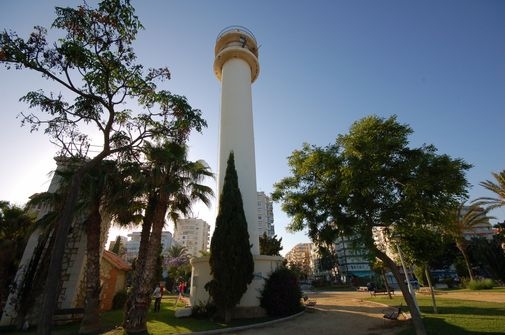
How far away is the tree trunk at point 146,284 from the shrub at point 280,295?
7006mm

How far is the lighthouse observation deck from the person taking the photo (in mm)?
24312

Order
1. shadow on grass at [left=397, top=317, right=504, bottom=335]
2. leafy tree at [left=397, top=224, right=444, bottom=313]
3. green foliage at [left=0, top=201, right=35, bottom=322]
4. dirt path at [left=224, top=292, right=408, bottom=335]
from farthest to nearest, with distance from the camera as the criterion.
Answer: green foliage at [left=0, top=201, right=35, bottom=322], leafy tree at [left=397, top=224, right=444, bottom=313], dirt path at [left=224, top=292, right=408, bottom=335], shadow on grass at [left=397, top=317, right=504, bottom=335]

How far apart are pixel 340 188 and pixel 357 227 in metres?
1.88

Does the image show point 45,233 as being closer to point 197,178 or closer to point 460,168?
point 197,178

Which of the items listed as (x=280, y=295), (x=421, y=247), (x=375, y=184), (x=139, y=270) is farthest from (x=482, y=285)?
(x=139, y=270)

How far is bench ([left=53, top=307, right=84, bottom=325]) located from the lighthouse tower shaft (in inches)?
417

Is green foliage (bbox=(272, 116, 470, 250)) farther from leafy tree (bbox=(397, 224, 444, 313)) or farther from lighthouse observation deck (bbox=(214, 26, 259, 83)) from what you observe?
lighthouse observation deck (bbox=(214, 26, 259, 83))

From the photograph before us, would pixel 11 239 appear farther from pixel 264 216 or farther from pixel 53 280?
pixel 264 216

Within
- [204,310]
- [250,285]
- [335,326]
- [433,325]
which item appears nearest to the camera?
[433,325]

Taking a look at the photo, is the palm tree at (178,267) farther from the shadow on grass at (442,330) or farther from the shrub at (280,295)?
the shadow on grass at (442,330)

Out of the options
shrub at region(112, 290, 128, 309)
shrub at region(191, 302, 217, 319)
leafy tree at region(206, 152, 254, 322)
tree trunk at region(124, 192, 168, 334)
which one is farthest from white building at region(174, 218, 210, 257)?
tree trunk at region(124, 192, 168, 334)

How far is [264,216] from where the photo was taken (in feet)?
331

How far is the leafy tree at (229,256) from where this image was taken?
1503 cm

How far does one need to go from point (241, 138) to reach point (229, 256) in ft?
29.7
